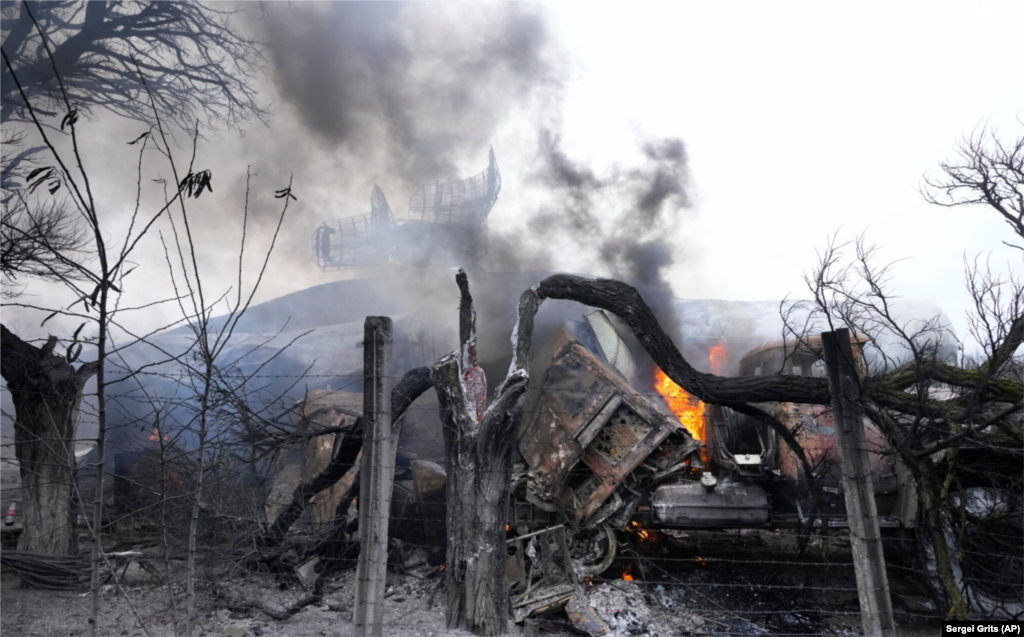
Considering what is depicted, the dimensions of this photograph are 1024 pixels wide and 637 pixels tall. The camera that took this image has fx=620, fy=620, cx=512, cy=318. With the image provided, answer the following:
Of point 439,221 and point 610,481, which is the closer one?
point 610,481

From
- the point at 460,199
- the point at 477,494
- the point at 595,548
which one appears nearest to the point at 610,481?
the point at 595,548

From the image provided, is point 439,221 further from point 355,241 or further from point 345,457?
point 345,457

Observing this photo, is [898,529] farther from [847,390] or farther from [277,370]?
[277,370]

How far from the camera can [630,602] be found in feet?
23.9

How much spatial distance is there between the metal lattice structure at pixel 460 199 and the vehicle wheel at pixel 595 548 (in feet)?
41.9

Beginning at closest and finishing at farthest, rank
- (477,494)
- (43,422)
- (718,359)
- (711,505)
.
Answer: (477,494) < (43,422) < (711,505) < (718,359)

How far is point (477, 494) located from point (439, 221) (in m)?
15.0

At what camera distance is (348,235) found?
74.6 ft

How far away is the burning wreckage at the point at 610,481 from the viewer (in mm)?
7781

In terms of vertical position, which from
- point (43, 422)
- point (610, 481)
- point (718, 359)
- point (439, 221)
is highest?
point (439, 221)

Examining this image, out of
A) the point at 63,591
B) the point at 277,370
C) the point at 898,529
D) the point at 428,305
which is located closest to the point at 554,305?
the point at 428,305

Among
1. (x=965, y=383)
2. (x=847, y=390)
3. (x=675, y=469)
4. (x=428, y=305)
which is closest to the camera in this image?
(x=847, y=390)

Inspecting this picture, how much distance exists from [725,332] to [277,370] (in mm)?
16003

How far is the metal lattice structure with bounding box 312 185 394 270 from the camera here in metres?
20.9
